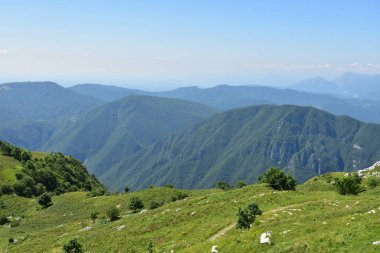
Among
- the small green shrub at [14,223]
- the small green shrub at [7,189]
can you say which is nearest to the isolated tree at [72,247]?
the small green shrub at [14,223]

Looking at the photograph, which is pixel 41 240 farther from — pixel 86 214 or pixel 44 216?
pixel 44 216

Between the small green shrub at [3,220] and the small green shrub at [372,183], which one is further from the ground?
the small green shrub at [372,183]

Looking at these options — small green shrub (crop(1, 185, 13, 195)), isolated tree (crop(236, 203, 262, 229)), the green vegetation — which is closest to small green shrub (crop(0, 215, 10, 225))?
the green vegetation

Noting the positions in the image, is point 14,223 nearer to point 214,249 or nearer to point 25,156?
point 214,249

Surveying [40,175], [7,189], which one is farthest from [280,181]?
[40,175]

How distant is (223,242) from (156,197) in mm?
50408

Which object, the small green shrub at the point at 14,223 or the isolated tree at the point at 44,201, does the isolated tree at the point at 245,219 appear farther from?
the isolated tree at the point at 44,201

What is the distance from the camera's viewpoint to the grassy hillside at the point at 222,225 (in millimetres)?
27531

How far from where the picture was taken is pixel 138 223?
5403cm

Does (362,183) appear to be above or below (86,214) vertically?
above

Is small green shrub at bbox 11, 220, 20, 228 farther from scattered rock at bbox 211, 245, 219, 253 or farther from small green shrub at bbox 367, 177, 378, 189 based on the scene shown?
small green shrub at bbox 367, 177, 378, 189

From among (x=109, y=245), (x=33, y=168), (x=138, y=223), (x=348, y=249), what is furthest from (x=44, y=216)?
(x=348, y=249)

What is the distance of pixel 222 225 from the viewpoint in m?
41.2

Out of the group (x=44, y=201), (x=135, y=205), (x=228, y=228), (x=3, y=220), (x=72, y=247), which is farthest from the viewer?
(x=44, y=201)
